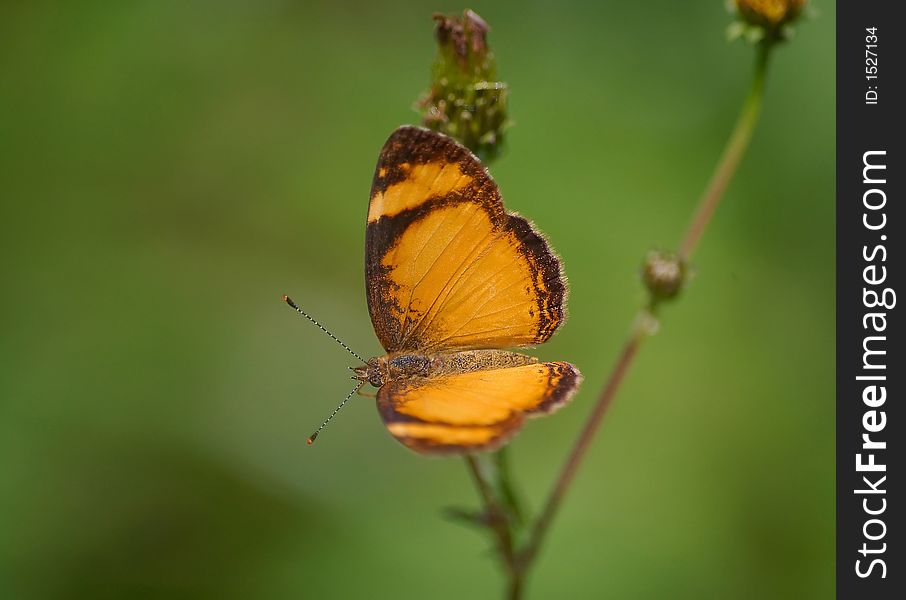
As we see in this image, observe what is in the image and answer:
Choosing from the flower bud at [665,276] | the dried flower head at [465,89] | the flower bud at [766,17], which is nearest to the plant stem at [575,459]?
the flower bud at [665,276]

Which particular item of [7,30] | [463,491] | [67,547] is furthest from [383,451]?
[7,30]

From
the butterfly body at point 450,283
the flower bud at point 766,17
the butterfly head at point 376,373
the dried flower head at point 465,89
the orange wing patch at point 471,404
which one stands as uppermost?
the flower bud at point 766,17

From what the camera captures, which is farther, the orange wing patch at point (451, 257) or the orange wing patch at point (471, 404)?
the orange wing patch at point (451, 257)

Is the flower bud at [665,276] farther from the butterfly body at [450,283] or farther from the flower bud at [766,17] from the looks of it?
the flower bud at [766,17]

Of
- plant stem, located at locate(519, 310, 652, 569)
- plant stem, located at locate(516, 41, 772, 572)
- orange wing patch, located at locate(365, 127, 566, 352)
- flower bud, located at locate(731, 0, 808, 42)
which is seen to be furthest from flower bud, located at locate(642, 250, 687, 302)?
flower bud, located at locate(731, 0, 808, 42)

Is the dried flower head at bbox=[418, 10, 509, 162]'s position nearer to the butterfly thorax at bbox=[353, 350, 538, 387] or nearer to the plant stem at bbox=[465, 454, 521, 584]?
the butterfly thorax at bbox=[353, 350, 538, 387]

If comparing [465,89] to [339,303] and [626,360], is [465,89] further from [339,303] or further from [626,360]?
[339,303]
